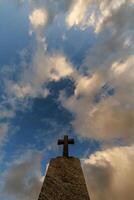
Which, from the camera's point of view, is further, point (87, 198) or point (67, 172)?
point (67, 172)

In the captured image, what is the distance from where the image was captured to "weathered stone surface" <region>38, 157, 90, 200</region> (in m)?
9.61

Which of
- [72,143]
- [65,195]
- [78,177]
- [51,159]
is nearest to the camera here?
[65,195]

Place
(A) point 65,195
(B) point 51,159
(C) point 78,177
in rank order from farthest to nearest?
(B) point 51,159 < (C) point 78,177 < (A) point 65,195

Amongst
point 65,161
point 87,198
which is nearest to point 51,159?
point 65,161

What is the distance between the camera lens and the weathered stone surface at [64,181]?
9.61m

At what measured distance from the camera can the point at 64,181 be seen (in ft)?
33.0

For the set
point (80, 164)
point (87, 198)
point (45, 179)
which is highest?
point (80, 164)

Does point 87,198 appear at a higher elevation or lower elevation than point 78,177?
lower

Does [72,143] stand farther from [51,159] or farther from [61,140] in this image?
[51,159]

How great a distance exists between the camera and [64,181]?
1007 centimetres

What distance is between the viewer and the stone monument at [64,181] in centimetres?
962

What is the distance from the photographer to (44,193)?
9648mm

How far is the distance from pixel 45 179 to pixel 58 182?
0.48 metres

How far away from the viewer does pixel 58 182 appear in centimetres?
1001
